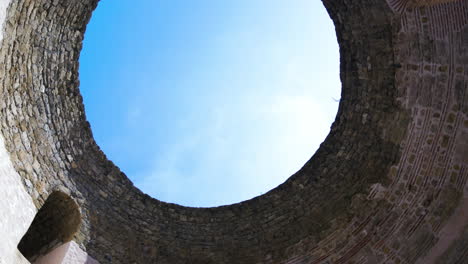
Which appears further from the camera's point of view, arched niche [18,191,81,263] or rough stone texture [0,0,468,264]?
arched niche [18,191,81,263]

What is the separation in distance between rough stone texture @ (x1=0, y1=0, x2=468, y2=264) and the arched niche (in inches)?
5.2

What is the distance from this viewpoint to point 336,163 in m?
8.08

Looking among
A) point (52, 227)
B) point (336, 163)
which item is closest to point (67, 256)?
point (52, 227)

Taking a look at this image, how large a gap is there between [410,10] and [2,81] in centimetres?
523

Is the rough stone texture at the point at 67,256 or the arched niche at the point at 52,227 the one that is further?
the arched niche at the point at 52,227

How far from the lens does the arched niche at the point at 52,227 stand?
726 centimetres

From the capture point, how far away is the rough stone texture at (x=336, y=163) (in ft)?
23.1

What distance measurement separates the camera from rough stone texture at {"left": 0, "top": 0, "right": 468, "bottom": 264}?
7027 millimetres

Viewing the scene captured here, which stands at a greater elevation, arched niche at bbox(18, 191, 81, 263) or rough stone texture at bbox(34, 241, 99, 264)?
arched niche at bbox(18, 191, 81, 263)

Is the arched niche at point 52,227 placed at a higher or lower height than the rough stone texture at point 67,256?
higher

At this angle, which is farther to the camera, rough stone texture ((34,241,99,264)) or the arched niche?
the arched niche

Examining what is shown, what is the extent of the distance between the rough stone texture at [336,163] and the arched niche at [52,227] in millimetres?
132

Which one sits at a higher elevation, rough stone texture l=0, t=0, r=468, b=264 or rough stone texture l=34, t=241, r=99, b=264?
rough stone texture l=0, t=0, r=468, b=264

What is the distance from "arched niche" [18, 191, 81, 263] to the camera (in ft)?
23.8
